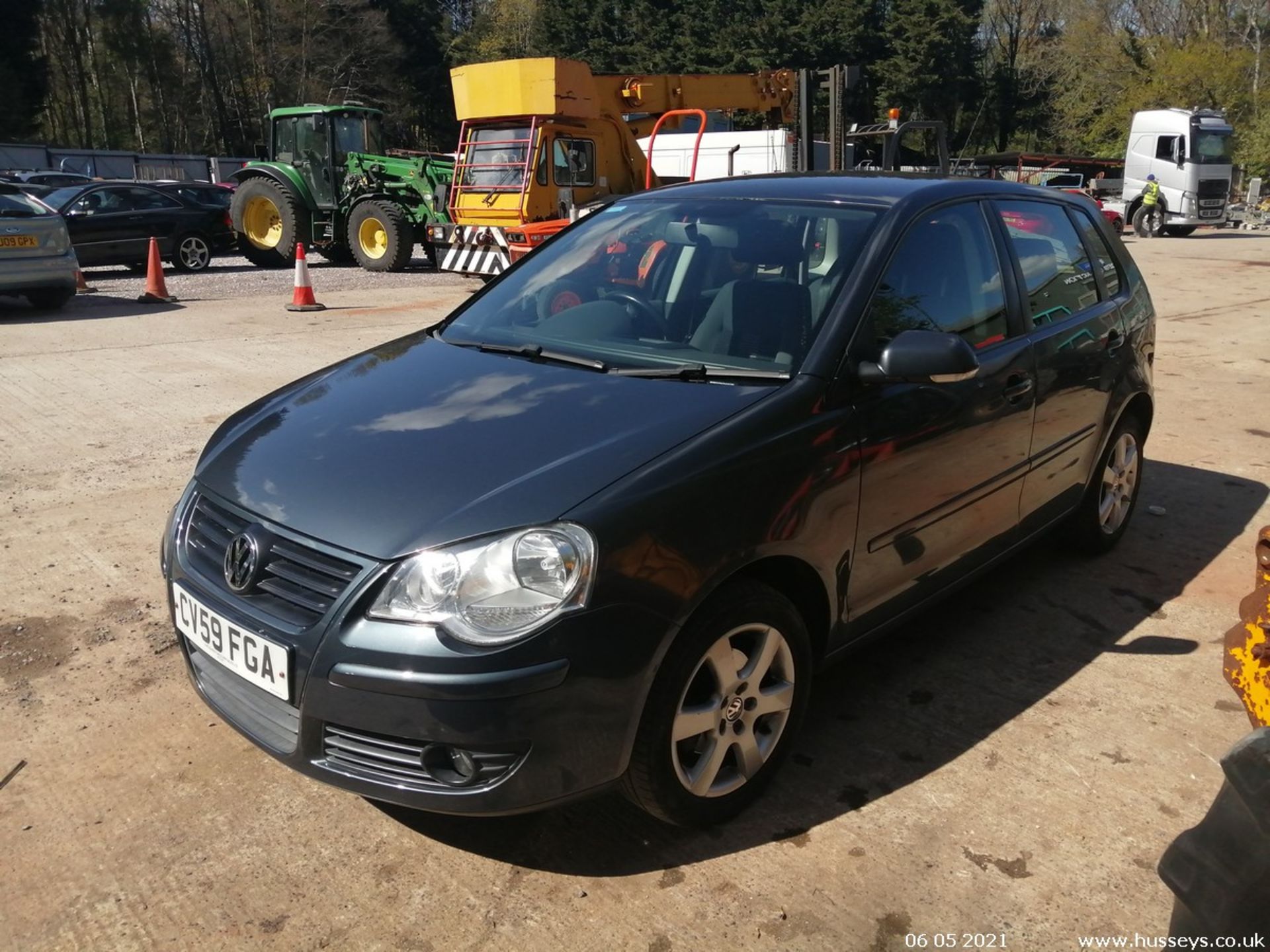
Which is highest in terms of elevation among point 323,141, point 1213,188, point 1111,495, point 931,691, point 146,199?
point 323,141

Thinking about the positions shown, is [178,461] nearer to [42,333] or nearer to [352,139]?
[42,333]

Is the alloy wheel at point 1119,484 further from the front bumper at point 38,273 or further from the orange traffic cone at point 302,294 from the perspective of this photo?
the front bumper at point 38,273

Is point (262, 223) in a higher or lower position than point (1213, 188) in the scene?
higher

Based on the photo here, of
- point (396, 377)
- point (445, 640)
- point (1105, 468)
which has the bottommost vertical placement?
point (1105, 468)

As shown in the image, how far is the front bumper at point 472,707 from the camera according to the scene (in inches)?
87.8

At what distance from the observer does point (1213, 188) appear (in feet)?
88.5

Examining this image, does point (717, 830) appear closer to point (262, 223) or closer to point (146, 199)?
point (146, 199)

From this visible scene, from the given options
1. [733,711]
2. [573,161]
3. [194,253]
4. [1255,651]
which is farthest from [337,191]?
[1255,651]

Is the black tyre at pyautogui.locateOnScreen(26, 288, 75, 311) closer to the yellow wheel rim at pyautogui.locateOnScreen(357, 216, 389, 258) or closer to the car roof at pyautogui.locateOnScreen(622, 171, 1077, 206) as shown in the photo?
the yellow wheel rim at pyautogui.locateOnScreen(357, 216, 389, 258)

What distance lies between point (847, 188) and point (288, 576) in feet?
7.39

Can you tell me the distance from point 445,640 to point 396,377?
4.10ft

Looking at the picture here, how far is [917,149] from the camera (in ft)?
186

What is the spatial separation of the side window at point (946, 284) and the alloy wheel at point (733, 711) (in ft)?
3.24

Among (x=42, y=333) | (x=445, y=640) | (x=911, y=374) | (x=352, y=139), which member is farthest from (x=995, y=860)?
(x=352, y=139)
